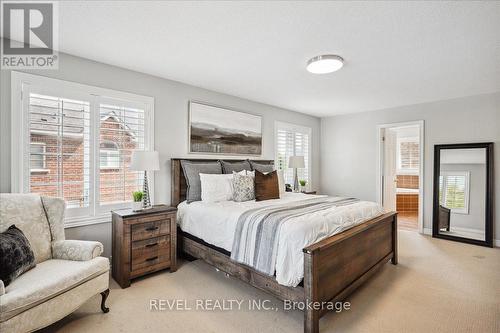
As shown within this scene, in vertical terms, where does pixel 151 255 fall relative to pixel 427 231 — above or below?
above

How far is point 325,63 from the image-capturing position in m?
2.84

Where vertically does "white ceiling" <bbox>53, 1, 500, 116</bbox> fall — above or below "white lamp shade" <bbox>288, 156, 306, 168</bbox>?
above

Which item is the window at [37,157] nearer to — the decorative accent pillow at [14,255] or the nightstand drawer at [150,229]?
the decorative accent pillow at [14,255]

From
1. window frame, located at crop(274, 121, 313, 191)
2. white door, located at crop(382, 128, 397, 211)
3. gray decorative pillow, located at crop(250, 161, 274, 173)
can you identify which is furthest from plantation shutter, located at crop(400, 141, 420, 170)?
gray decorative pillow, located at crop(250, 161, 274, 173)

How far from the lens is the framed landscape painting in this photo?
3.90 meters

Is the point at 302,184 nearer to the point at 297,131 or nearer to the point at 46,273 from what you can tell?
the point at 297,131

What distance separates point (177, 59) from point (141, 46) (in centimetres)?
42

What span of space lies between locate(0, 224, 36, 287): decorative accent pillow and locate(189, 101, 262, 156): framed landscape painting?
7.25 ft

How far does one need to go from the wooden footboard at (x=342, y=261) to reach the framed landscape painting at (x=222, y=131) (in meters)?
2.44

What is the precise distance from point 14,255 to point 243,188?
2.27 meters

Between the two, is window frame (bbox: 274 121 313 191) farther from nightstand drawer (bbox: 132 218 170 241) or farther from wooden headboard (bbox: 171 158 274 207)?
nightstand drawer (bbox: 132 218 170 241)

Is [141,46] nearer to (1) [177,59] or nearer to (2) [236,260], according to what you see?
(1) [177,59]

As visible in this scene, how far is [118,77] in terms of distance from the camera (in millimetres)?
3154

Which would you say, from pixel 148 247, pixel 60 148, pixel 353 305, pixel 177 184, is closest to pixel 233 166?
pixel 177 184
